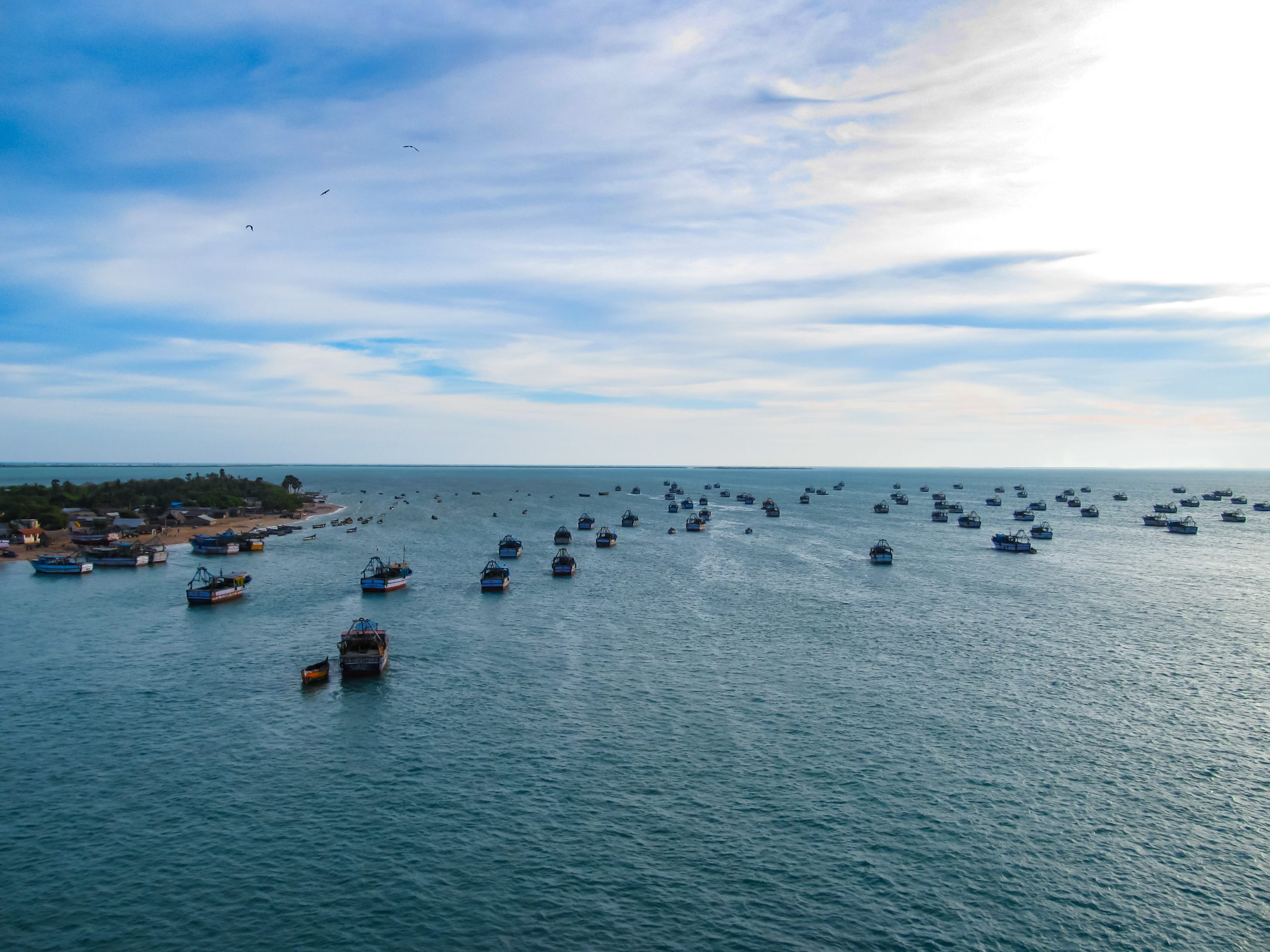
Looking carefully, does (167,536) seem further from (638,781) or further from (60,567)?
(638,781)

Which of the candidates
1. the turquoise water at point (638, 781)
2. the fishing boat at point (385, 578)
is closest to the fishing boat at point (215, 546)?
the fishing boat at point (385, 578)

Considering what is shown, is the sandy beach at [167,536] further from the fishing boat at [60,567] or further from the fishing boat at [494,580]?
the fishing boat at [494,580]

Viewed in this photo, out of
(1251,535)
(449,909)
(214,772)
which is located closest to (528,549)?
(214,772)

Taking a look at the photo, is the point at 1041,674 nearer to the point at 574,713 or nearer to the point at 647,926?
the point at 574,713

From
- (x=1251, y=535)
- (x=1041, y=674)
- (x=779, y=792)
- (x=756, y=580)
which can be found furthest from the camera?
(x=1251, y=535)

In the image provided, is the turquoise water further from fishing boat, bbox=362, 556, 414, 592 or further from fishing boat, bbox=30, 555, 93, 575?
fishing boat, bbox=30, 555, 93, 575

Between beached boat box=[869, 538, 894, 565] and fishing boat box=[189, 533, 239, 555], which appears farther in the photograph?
fishing boat box=[189, 533, 239, 555]

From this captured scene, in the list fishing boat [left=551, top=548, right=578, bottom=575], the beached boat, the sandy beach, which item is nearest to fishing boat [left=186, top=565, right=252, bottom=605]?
fishing boat [left=551, top=548, right=578, bottom=575]
